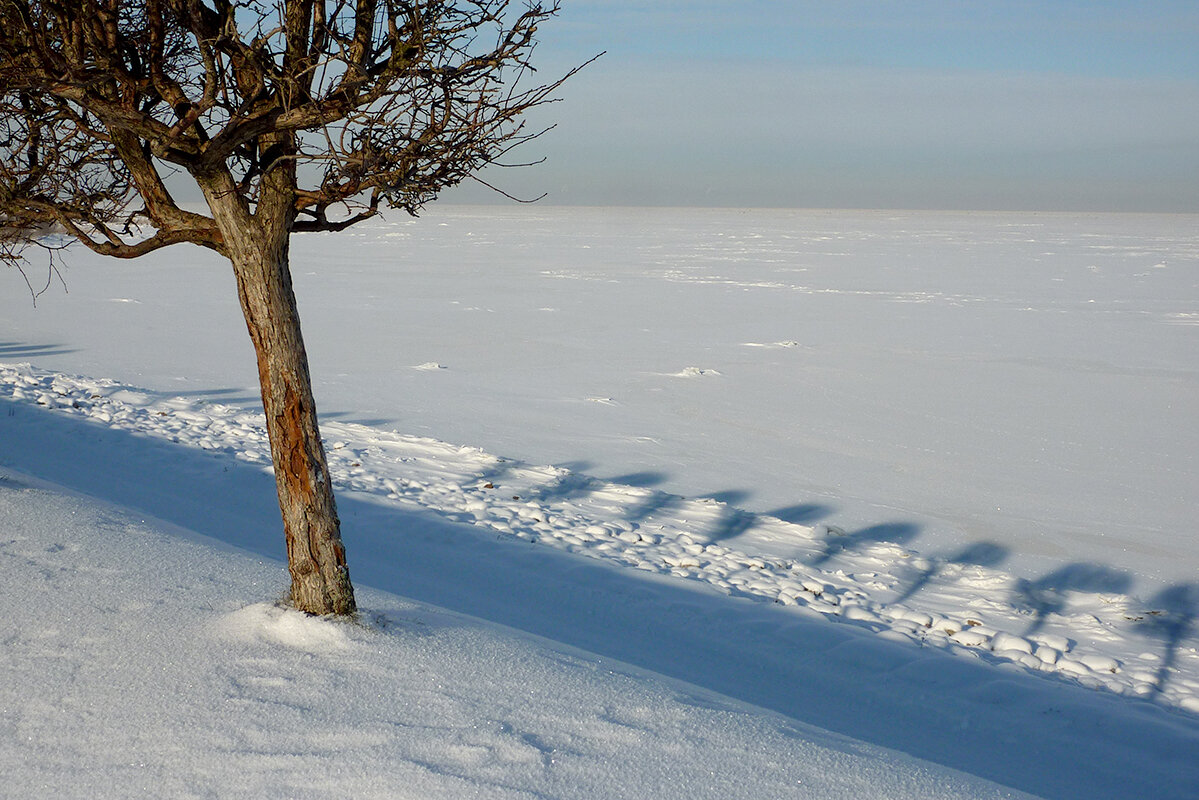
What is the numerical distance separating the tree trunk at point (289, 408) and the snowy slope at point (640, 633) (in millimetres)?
228

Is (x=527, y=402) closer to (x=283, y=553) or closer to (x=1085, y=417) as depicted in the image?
(x=283, y=553)

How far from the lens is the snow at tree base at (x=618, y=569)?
346cm

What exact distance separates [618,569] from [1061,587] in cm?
331

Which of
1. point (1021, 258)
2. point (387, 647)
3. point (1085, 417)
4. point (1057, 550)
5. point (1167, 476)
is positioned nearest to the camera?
point (387, 647)

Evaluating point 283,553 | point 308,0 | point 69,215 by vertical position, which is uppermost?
point 308,0

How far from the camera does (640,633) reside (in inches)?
228

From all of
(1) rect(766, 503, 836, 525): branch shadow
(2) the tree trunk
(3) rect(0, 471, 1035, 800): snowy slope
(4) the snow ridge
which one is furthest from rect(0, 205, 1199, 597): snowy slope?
(2) the tree trunk

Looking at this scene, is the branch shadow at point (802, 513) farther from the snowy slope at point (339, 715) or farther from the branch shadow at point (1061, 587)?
the snowy slope at point (339, 715)

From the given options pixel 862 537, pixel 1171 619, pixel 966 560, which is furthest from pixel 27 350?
→ pixel 1171 619

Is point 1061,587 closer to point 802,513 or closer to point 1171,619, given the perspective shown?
point 1171,619

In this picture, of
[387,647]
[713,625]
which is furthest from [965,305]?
[387,647]

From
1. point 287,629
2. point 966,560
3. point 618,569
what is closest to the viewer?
point 287,629

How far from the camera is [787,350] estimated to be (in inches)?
651

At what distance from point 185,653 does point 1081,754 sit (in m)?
4.40
